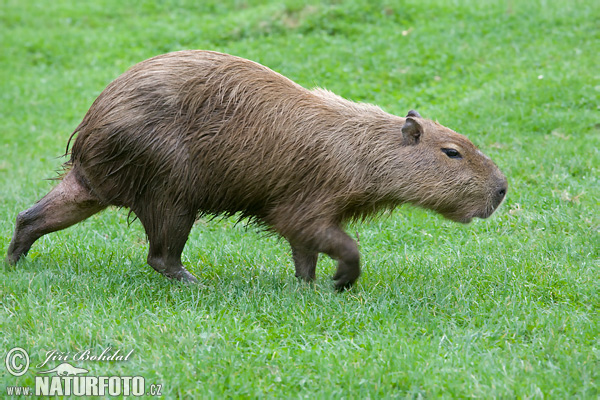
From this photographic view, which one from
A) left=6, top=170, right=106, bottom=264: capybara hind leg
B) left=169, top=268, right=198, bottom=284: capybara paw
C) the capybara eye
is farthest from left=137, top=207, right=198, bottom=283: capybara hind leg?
the capybara eye

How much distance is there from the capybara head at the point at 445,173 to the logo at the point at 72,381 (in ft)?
7.49

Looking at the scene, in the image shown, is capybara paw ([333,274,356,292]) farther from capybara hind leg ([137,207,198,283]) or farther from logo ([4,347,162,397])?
logo ([4,347,162,397])

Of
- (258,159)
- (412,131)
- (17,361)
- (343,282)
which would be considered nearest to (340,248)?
(343,282)

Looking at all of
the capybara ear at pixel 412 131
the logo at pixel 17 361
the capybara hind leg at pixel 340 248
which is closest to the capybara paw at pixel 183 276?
the capybara hind leg at pixel 340 248

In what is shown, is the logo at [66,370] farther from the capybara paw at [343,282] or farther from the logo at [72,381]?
the capybara paw at [343,282]

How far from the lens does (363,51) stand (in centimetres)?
1178

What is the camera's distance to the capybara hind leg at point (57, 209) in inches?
209

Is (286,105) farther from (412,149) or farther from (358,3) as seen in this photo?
(358,3)

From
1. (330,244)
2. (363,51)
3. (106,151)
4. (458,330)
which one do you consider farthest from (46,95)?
(458,330)

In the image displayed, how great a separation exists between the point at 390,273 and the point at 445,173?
2.88ft

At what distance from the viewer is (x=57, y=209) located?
17.5ft

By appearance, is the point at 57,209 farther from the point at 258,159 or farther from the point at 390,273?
the point at 390,273

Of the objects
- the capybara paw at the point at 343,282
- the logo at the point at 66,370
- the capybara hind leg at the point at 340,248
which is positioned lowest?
the logo at the point at 66,370

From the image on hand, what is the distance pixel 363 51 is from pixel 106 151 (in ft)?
24.5
